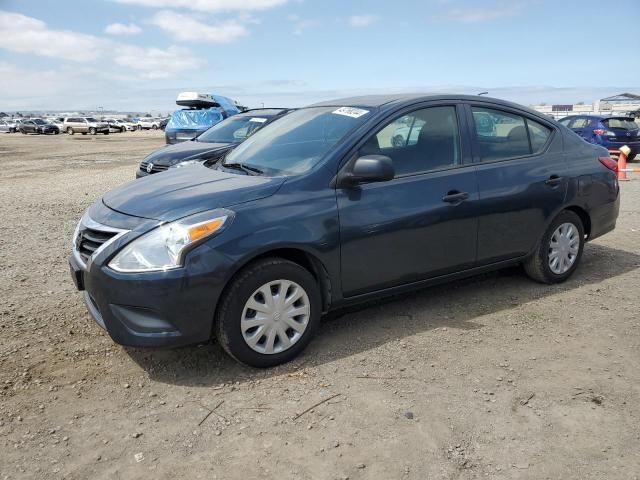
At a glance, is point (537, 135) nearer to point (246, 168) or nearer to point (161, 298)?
point (246, 168)

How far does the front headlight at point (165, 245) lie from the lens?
3.23 m

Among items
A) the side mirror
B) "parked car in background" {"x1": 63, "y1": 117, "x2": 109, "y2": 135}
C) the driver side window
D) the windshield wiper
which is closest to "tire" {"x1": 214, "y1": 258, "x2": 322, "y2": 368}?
the side mirror

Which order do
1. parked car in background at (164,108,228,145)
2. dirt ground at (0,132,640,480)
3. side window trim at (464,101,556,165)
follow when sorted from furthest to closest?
parked car in background at (164,108,228,145) → side window trim at (464,101,556,165) → dirt ground at (0,132,640,480)

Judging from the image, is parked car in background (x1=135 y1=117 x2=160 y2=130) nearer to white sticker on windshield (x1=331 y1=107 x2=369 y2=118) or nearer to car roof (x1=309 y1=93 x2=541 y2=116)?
car roof (x1=309 y1=93 x2=541 y2=116)

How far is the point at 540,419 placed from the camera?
3.03 m

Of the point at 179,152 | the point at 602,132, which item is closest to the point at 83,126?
the point at 602,132

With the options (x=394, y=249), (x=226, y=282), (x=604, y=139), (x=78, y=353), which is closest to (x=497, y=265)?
(x=394, y=249)

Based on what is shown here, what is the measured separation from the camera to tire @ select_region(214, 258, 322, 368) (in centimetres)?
339

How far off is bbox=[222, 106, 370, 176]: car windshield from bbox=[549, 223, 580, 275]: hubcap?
2.21 m

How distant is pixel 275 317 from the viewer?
355cm

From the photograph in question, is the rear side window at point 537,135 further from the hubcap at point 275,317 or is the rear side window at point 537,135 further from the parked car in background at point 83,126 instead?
the parked car in background at point 83,126

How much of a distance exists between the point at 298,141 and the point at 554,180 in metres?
2.29

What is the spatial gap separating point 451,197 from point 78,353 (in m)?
2.89

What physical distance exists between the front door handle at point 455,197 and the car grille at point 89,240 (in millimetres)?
2345
